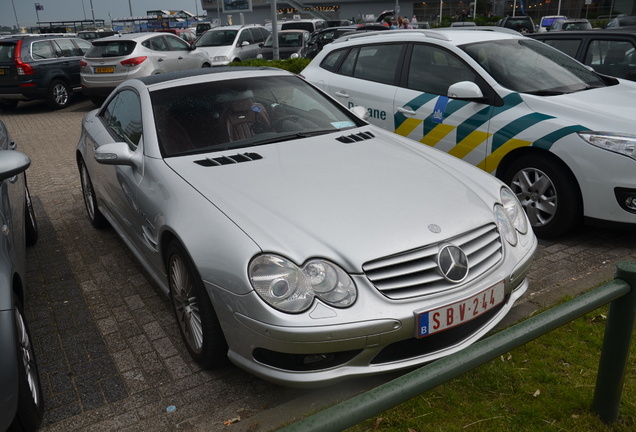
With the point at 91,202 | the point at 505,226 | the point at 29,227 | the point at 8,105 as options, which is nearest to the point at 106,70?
the point at 8,105

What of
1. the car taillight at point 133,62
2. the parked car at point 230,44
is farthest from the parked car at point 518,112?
the parked car at point 230,44

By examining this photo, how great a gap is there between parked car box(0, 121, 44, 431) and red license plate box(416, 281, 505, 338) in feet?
5.46

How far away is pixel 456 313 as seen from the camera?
8.52ft

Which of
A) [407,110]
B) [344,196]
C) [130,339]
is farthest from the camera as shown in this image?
[407,110]

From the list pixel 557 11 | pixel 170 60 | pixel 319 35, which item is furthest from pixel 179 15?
pixel 170 60

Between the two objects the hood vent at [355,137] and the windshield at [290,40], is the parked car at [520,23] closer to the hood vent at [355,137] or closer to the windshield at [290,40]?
the windshield at [290,40]

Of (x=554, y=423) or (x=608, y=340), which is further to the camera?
(x=554, y=423)

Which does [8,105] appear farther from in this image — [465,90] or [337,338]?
[337,338]

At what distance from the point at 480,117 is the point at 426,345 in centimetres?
291

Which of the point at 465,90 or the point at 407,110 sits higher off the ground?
the point at 465,90

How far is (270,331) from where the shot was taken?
8.06 feet

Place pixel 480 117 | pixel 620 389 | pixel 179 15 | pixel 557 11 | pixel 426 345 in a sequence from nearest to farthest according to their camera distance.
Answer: pixel 620 389, pixel 426 345, pixel 480 117, pixel 557 11, pixel 179 15

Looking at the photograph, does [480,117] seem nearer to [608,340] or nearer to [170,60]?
[608,340]

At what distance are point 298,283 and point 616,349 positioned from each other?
4.31ft
